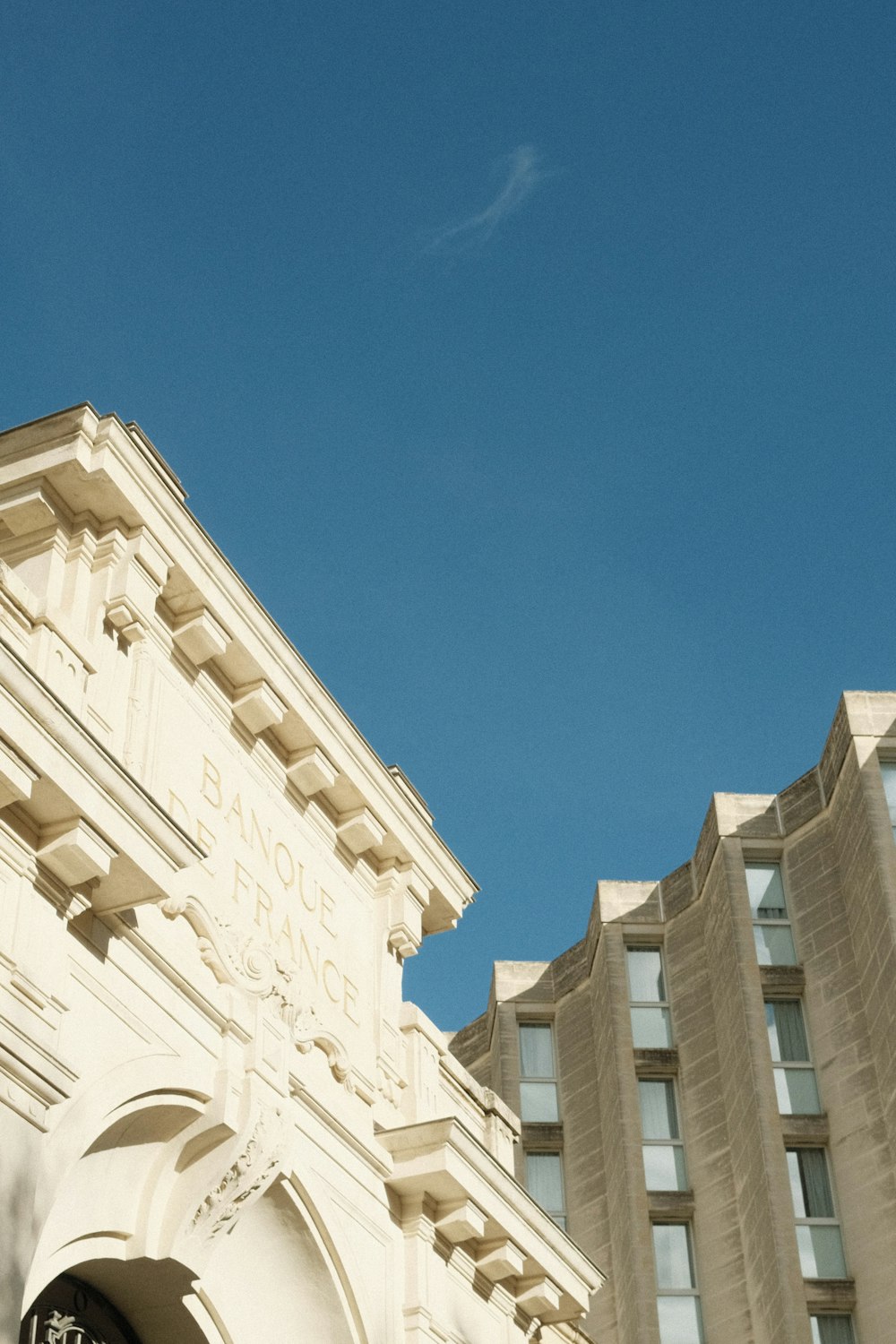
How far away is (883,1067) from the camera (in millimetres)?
43312

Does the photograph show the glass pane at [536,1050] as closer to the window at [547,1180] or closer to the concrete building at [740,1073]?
the concrete building at [740,1073]

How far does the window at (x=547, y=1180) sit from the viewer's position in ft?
166

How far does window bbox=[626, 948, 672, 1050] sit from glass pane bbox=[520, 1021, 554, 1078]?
13.1 ft

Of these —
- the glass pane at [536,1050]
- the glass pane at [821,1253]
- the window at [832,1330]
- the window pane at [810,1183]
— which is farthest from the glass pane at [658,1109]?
the window at [832,1330]

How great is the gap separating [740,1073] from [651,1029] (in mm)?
4868

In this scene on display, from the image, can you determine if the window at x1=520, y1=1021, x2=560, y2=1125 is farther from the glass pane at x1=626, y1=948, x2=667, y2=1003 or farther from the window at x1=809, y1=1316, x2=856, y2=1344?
the window at x1=809, y1=1316, x2=856, y2=1344

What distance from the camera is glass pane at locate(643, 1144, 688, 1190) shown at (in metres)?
47.3

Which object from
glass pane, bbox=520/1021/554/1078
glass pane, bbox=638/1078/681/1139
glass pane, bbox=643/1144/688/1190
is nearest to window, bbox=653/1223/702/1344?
glass pane, bbox=643/1144/688/1190

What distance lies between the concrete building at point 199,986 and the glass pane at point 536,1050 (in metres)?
38.0

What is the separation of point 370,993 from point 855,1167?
103 feet

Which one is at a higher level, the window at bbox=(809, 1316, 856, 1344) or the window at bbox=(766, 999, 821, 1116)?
the window at bbox=(766, 999, 821, 1116)

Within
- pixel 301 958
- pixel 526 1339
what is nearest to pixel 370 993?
pixel 301 958

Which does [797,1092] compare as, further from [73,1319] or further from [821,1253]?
[73,1319]

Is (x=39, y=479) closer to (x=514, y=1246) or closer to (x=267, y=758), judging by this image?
(x=267, y=758)
